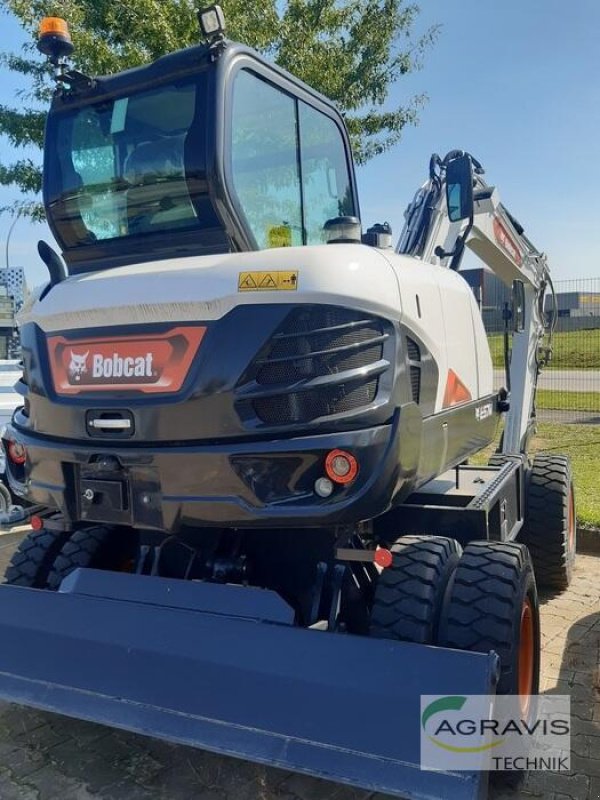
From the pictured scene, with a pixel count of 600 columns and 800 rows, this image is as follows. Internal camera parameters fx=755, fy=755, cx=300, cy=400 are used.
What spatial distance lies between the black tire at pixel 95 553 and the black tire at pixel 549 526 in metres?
2.78

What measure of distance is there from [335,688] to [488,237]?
3.85 m

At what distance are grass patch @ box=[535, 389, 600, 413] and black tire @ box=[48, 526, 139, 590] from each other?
12.7 meters

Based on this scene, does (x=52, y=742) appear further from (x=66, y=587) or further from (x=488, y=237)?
(x=488, y=237)

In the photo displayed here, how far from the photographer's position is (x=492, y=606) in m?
2.90

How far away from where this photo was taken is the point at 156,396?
2.89m

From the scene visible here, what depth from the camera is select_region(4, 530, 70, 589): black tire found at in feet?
13.0

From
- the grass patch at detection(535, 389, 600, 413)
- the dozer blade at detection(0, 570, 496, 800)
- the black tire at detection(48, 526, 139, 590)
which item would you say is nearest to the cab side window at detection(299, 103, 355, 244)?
the dozer blade at detection(0, 570, 496, 800)

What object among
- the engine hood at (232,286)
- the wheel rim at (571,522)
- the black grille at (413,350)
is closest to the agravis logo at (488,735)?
the black grille at (413,350)

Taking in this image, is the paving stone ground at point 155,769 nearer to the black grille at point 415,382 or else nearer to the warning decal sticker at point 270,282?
the black grille at point 415,382

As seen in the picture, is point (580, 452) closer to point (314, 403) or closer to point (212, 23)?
point (314, 403)

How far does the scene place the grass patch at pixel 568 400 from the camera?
50.9ft

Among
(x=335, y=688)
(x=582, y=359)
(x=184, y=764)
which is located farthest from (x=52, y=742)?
(x=582, y=359)

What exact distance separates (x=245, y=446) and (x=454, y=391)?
128 cm

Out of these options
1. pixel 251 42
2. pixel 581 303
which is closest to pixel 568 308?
pixel 581 303
